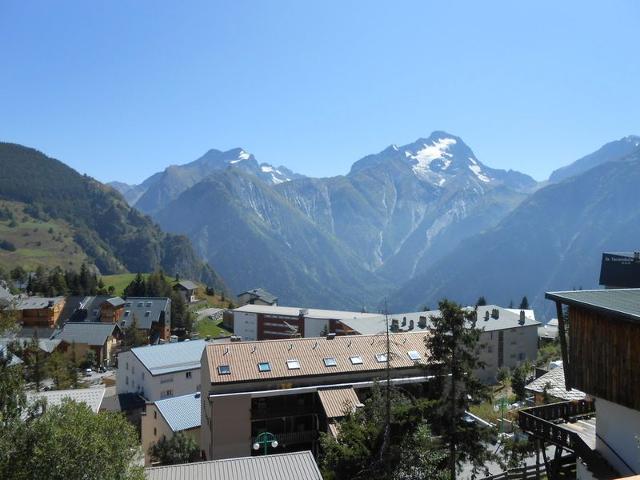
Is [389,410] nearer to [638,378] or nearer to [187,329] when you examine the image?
[638,378]

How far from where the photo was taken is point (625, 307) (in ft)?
57.5

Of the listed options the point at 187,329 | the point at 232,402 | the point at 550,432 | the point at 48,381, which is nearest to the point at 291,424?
the point at 232,402

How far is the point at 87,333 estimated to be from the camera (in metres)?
102

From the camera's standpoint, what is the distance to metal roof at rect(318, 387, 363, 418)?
35800 mm

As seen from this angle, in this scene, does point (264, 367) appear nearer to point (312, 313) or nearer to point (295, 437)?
point (295, 437)

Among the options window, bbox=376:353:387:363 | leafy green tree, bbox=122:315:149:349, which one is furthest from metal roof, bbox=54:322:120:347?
window, bbox=376:353:387:363

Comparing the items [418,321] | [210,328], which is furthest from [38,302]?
[418,321]

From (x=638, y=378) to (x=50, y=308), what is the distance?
11989 centimetres

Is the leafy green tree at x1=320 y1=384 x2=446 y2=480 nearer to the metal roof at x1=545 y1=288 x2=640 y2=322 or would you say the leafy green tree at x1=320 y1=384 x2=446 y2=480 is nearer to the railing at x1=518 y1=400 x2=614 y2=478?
the railing at x1=518 y1=400 x2=614 y2=478

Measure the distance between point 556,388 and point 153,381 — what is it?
4418cm

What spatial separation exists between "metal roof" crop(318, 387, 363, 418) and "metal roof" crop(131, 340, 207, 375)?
106 feet

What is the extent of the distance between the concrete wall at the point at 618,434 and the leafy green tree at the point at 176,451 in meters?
27.4

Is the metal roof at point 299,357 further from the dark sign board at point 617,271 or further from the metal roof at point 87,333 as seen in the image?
the metal roof at point 87,333

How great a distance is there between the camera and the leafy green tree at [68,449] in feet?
49.6
